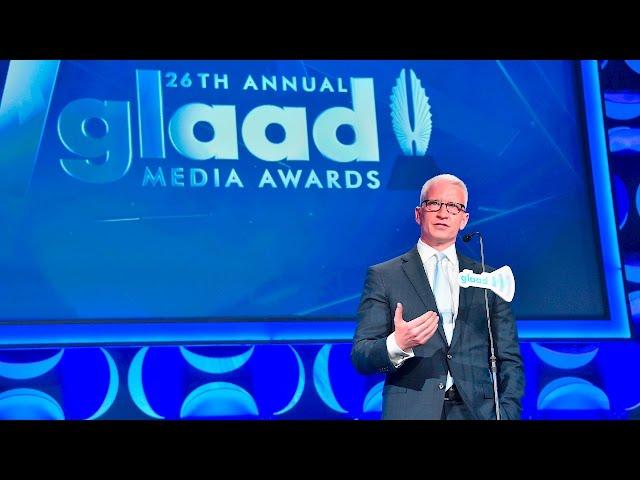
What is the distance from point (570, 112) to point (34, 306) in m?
2.70

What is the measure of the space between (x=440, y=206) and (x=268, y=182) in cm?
120

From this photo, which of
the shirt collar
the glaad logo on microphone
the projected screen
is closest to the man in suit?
the shirt collar

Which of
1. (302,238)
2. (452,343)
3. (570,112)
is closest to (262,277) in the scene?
(302,238)

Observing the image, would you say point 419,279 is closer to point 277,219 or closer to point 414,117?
point 277,219

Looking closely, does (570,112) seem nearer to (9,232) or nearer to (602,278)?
(602,278)

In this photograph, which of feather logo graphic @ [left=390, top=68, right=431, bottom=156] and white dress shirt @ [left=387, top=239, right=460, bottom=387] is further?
feather logo graphic @ [left=390, top=68, right=431, bottom=156]

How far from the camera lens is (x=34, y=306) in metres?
5.54

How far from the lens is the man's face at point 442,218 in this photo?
4828 mm

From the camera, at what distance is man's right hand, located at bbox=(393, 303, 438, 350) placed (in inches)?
169

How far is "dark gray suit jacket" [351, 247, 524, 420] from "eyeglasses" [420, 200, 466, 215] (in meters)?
0.27

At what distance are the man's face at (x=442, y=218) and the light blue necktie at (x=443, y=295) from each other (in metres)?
0.06

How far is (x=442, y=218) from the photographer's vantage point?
4832 mm

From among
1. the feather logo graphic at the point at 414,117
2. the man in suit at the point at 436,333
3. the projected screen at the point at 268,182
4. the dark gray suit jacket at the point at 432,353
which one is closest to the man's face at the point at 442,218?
the man in suit at the point at 436,333

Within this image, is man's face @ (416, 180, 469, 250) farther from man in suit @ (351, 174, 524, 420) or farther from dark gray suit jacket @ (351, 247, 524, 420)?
dark gray suit jacket @ (351, 247, 524, 420)
